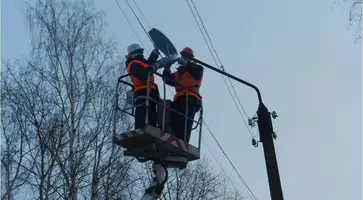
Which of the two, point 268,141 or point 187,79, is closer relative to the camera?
point 187,79

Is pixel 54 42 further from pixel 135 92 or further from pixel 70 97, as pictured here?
pixel 135 92

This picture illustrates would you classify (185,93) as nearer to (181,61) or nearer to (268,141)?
(181,61)

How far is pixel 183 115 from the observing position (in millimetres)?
7344

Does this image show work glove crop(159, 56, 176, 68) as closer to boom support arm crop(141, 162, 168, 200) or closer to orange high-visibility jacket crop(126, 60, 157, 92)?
orange high-visibility jacket crop(126, 60, 157, 92)

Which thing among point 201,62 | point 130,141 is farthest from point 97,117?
→ point 130,141

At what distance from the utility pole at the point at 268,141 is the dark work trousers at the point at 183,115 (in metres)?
0.83

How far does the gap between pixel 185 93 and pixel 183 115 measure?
0.37m

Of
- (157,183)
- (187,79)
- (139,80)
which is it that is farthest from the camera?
(187,79)

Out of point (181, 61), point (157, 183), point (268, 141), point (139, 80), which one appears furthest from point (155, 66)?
point (268, 141)

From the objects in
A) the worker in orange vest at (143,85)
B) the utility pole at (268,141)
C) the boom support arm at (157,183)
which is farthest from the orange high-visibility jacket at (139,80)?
the boom support arm at (157,183)

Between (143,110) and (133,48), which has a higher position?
(133,48)

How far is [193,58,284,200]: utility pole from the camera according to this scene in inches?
322

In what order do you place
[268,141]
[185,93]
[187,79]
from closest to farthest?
[185,93]
[187,79]
[268,141]

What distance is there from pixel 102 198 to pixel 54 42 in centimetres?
461
